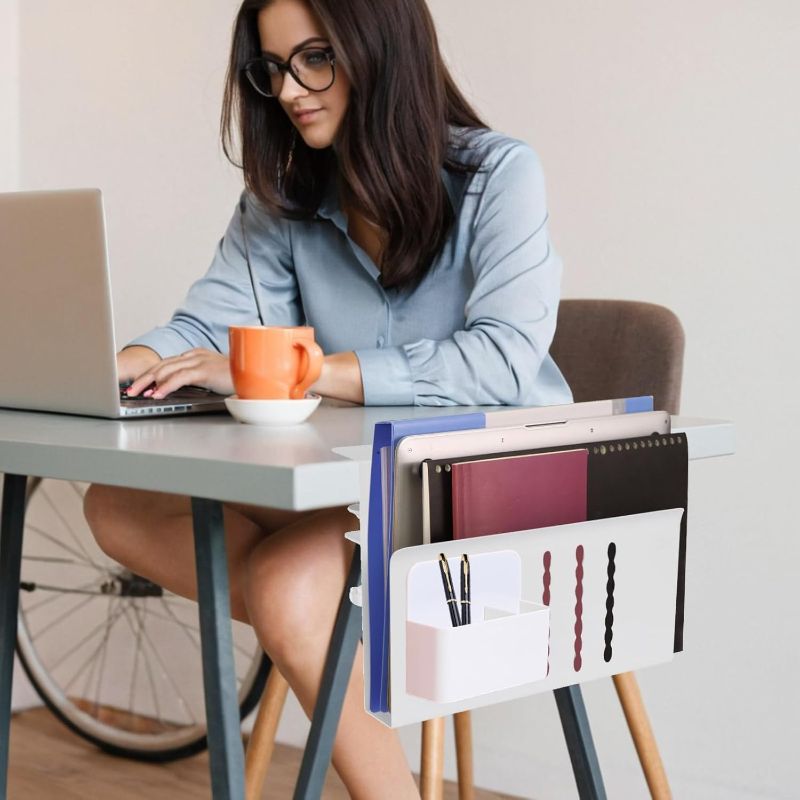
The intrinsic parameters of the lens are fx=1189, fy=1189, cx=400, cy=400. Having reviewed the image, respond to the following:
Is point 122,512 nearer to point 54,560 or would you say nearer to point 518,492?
point 518,492

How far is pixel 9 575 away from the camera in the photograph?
4.42 ft

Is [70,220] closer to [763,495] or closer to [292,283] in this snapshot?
[292,283]

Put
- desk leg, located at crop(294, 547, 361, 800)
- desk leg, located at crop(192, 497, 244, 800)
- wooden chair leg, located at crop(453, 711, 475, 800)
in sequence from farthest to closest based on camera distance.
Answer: wooden chair leg, located at crop(453, 711, 475, 800) → desk leg, located at crop(294, 547, 361, 800) → desk leg, located at crop(192, 497, 244, 800)

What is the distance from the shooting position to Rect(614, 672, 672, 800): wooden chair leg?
1.49 metres

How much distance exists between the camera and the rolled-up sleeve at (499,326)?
1205mm

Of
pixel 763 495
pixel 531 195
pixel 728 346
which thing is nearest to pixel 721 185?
pixel 728 346

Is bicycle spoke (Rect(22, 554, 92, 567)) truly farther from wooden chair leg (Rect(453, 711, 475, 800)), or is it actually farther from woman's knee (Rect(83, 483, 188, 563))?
woman's knee (Rect(83, 483, 188, 563))

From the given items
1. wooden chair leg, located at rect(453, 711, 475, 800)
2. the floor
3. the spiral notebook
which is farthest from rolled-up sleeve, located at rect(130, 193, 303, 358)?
the floor

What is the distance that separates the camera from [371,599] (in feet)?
2.31

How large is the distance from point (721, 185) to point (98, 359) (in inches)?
A: 48.0

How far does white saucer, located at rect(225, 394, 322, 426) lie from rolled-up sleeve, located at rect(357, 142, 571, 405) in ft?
0.76

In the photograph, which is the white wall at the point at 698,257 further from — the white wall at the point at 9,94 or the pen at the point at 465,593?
the pen at the point at 465,593

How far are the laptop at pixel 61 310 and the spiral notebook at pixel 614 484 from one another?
0.38 m

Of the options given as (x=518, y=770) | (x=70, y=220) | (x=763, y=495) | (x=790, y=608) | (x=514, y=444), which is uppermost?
(x=70, y=220)
